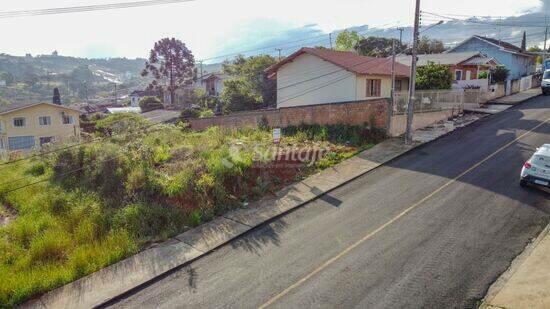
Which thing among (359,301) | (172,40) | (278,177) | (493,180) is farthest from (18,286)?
(172,40)

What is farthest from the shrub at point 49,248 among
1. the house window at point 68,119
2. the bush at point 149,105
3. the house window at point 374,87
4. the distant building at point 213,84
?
the distant building at point 213,84

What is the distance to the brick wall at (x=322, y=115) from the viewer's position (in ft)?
72.3

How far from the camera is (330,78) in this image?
93.8 ft

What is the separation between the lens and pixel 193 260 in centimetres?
1016

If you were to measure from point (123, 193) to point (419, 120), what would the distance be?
18.7m

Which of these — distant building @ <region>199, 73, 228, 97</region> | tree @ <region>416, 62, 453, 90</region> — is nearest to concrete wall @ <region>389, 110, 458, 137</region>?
tree @ <region>416, 62, 453, 90</region>

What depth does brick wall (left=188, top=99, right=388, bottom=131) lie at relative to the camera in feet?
72.3

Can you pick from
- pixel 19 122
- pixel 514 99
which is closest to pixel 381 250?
pixel 514 99

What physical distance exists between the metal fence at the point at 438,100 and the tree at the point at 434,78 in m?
1.58

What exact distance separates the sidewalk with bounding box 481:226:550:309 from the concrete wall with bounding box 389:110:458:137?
13714 millimetres

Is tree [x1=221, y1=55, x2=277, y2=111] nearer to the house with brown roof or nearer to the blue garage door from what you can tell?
the house with brown roof

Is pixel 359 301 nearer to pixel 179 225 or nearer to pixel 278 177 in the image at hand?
pixel 179 225

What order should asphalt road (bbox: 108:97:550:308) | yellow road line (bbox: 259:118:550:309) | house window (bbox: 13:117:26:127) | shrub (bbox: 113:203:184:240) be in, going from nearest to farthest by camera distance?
asphalt road (bbox: 108:97:550:308)
yellow road line (bbox: 259:118:550:309)
shrub (bbox: 113:203:184:240)
house window (bbox: 13:117:26:127)

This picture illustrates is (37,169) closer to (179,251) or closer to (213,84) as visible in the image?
(179,251)
